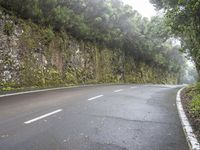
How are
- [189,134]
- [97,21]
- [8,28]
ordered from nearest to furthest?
[189,134]
[8,28]
[97,21]

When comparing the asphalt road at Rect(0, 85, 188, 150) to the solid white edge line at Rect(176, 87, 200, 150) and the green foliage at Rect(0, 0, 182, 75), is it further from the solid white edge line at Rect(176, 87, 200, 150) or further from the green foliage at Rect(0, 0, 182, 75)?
the green foliage at Rect(0, 0, 182, 75)

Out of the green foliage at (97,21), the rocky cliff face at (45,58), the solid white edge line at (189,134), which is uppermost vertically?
the green foliage at (97,21)

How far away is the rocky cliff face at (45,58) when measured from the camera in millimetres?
14641

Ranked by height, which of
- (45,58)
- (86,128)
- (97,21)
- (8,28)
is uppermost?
(97,21)

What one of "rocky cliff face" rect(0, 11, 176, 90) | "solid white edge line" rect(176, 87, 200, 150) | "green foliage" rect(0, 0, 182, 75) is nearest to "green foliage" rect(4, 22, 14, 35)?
"rocky cliff face" rect(0, 11, 176, 90)

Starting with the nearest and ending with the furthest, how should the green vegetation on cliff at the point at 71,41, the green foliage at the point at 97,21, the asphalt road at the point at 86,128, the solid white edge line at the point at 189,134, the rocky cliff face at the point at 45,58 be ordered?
the asphalt road at the point at 86,128, the solid white edge line at the point at 189,134, the rocky cliff face at the point at 45,58, the green vegetation on cliff at the point at 71,41, the green foliage at the point at 97,21

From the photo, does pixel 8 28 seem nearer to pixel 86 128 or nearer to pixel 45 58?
pixel 45 58

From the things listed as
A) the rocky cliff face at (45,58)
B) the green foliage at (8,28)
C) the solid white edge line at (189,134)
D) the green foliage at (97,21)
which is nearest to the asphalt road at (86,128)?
the solid white edge line at (189,134)

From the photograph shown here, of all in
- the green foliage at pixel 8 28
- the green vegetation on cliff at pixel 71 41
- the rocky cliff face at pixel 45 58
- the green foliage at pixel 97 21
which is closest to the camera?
the rocky cliff face at pixel 45 58

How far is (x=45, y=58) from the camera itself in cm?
1802

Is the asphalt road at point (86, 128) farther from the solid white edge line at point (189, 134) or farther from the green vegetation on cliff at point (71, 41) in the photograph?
the green vegetation on cliff at point (71, 41)

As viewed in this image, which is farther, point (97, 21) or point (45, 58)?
point (97, 21)

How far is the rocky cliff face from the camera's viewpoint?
14.6 metres

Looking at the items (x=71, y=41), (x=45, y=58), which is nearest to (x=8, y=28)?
(x=45, y=58)
